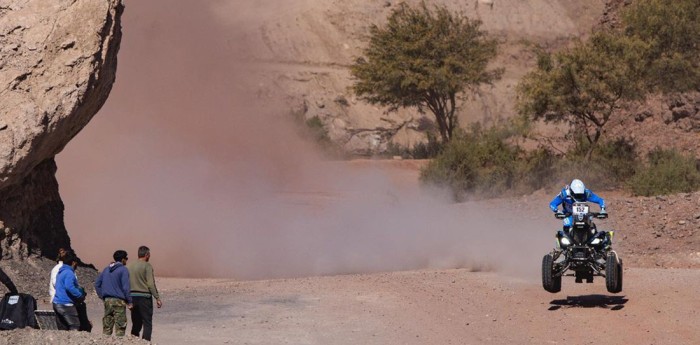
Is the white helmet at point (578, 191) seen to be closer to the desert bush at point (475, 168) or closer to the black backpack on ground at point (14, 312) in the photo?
the black backpack on ground at point (14, 312)

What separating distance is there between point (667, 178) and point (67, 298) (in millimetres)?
23961

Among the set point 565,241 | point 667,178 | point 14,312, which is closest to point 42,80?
point 14,312

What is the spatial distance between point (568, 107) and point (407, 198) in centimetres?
599

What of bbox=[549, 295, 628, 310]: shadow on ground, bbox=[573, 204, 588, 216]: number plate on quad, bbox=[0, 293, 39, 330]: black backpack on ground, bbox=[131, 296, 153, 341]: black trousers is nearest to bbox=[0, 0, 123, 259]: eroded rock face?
bbox=[131, 296, 153, 341]: black trousers

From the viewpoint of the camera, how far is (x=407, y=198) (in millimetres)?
38469

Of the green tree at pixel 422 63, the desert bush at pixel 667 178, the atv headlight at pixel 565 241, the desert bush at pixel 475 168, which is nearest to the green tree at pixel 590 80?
the desert bush at pixel 475 168

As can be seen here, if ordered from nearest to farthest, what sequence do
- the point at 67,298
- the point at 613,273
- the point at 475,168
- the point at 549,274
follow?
the point at 67,298
the point at 613,273
the point at 549,274
the point at 475,168

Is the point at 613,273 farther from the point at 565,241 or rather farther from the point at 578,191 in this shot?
the point at 578,191

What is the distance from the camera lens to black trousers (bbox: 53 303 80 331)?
41.7 feet

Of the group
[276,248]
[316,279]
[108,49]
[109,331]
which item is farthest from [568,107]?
[109,331]

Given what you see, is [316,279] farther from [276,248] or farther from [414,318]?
[276,248]

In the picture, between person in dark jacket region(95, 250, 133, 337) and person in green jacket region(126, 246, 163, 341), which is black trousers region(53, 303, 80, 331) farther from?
person in green jacket region(126, 246, 163, 341)

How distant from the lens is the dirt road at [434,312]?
14.7m

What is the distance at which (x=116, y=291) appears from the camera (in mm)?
12852
